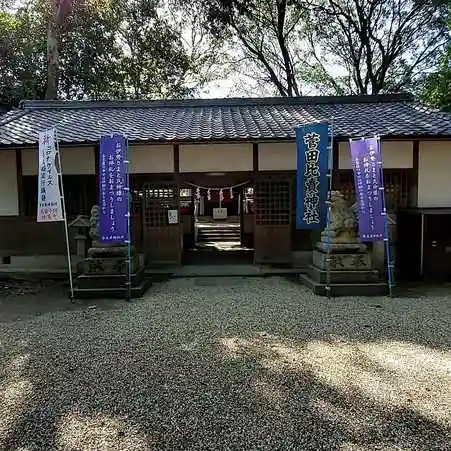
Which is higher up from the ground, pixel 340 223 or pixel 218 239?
pixel 340 223

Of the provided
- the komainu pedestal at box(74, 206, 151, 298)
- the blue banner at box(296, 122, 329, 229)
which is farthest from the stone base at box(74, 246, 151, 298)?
the blue banner at box(296, 122, 329, 229)

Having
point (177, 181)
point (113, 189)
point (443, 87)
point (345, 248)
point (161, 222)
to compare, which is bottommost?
point (345, 248)

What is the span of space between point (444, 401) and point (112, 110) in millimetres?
11775

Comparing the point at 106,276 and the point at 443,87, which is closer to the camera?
the point at 106,276

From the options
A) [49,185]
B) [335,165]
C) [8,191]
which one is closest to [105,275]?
[49,185]

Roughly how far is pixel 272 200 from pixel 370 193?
2.95m

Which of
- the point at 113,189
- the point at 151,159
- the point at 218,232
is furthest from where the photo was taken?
the point at 218,232

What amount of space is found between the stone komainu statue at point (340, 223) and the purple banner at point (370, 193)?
36 centimetres

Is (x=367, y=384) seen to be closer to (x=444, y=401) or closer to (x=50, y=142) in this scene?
(x=444, y=401)

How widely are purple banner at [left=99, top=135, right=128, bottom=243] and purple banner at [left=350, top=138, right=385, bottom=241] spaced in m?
3.96

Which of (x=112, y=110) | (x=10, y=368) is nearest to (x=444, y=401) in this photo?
(x=10, y=368)

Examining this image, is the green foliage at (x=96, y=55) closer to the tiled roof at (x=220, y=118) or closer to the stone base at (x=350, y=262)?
the tiled roof at (x=220, y=118)

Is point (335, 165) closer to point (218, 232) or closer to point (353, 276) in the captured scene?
point (353, 276)

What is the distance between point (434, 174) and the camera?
31.7 feet
